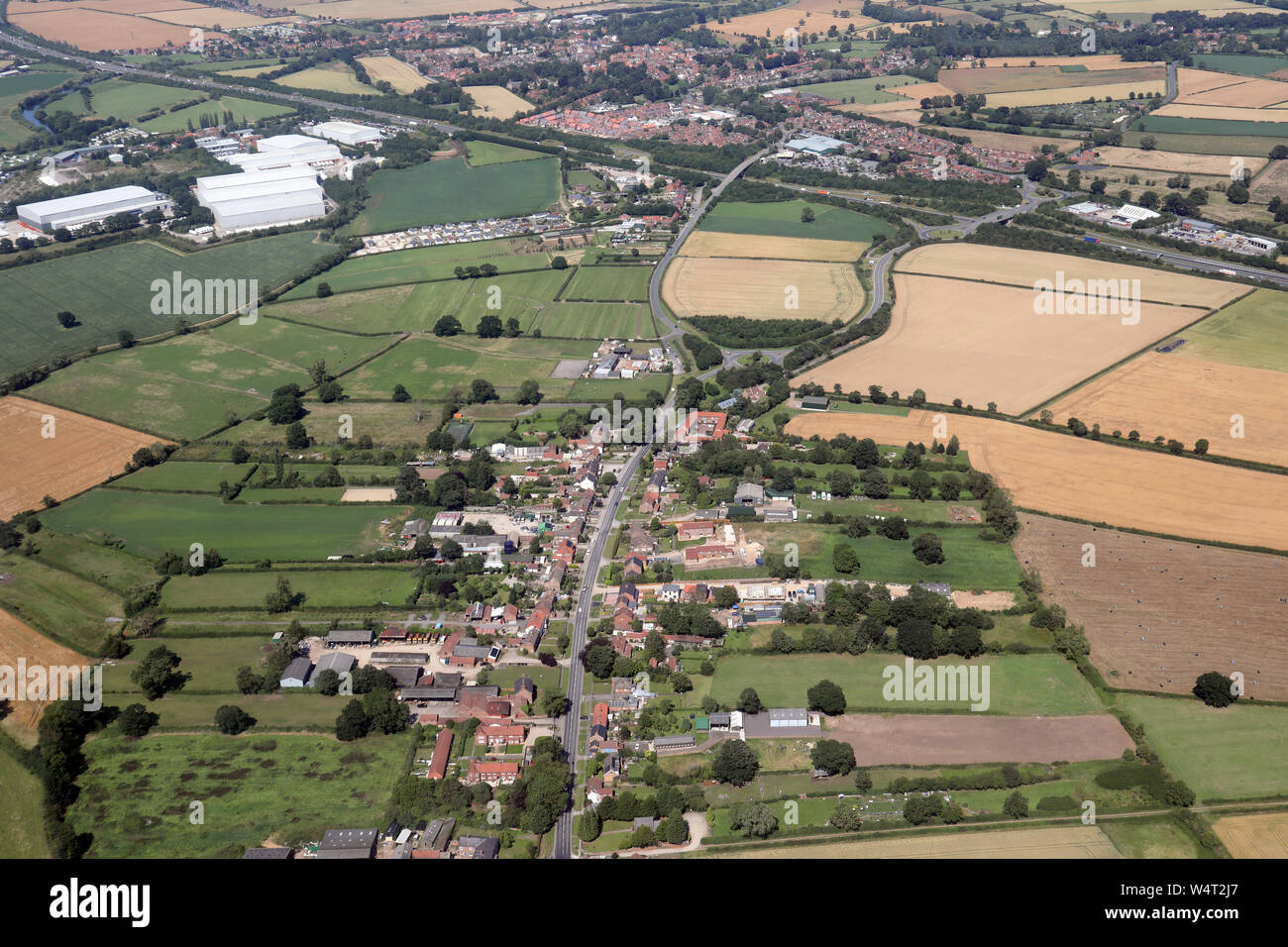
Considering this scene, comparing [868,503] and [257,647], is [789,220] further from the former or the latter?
[257,647]

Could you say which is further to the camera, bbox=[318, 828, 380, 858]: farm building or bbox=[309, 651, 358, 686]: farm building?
bbox=[309, 651, 358, 686]: farm building

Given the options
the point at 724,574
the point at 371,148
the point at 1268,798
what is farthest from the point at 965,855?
the point at 371,148

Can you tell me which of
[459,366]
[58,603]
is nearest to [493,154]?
[459,366]

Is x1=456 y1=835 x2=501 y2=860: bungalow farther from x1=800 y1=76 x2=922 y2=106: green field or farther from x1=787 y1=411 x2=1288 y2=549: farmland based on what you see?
x1=800 y1=76 x2=922 y2=106: green field

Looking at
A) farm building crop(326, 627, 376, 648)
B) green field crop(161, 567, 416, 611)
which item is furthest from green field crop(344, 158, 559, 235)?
farm building crop(326, 627, 376, 648)

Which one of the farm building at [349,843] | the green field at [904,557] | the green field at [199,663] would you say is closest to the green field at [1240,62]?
the green field at [904,557]

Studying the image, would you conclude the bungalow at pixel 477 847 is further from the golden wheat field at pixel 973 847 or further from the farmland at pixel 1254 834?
the farmland at pixel 1254 834

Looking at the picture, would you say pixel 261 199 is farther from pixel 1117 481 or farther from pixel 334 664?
pixel 1117 481
